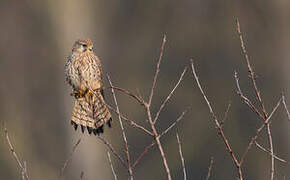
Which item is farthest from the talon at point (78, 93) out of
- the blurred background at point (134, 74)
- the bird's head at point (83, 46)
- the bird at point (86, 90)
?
the blurred background at point (134, 74)

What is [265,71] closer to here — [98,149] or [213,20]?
[213,20]

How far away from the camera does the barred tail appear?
5.31 m

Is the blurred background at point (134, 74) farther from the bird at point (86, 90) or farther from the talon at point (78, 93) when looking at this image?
the talon at point (78, 93)

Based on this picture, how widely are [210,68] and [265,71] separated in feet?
5.49

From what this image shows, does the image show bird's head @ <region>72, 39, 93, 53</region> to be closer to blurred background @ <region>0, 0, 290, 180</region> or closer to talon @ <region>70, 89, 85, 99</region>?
talon @ <region>70, 89, 85, 99</region>

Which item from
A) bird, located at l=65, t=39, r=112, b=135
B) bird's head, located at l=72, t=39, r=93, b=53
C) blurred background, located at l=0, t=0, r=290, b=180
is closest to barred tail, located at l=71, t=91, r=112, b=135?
bird, located at l=65, t=39, r=112, b=135

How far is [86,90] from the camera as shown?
5645mm

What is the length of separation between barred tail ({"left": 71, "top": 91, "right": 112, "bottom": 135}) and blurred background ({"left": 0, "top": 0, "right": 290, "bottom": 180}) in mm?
7831

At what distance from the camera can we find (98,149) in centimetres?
1525

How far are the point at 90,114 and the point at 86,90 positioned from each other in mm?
291

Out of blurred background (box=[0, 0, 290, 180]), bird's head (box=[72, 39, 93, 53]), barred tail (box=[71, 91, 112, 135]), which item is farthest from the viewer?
blurred background (box=[0, 0, 290, 180])

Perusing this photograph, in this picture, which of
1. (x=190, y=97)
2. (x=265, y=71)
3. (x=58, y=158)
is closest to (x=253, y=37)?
(x=265, y=71)

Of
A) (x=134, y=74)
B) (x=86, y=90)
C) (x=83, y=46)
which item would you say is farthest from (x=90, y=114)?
(x=134, y=74)

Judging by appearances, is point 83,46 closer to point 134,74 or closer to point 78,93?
point 78,93
